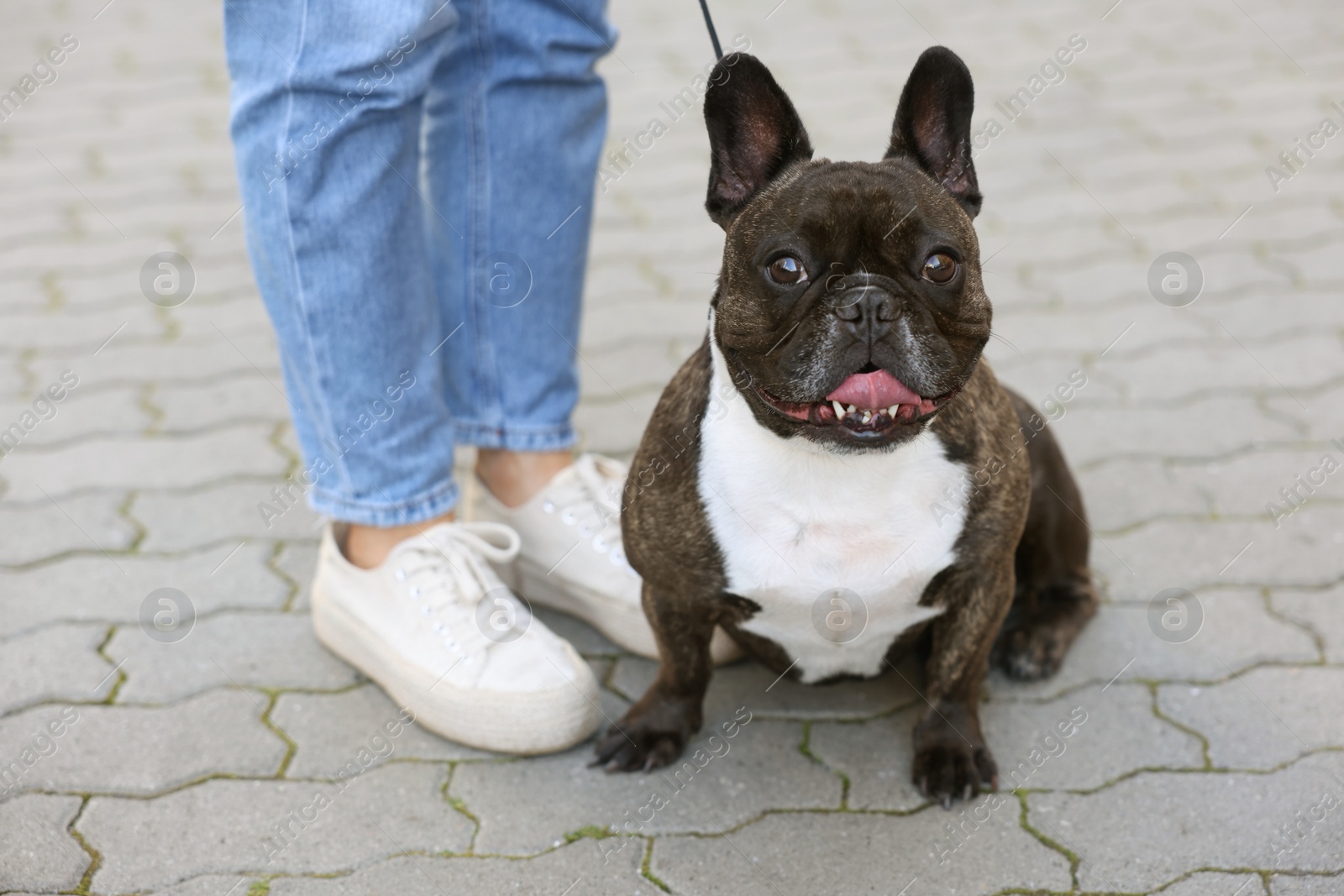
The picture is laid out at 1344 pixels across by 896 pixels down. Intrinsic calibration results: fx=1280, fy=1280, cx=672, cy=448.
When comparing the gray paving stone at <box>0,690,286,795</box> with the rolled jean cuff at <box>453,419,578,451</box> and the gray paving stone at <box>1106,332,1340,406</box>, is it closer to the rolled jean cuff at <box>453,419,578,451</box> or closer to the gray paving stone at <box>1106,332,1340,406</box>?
the rolled jean cuff at <box>453,419,578,451</box>

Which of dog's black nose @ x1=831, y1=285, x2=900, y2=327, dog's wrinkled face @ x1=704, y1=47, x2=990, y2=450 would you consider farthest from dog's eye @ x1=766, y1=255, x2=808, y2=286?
dog's black nose @ x1=831, y1=285, x2=900, y2=327

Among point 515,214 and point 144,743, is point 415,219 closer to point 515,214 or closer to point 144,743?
point 515,214

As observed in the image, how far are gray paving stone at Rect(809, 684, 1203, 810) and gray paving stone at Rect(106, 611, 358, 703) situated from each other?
3.95ft

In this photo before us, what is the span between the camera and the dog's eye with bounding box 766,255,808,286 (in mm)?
2193

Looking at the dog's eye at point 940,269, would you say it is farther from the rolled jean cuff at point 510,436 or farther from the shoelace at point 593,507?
the rolled jean cuff at point 510,436

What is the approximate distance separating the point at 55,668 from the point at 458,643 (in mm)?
1013

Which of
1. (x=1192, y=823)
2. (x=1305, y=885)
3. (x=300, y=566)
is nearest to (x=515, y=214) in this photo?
(x=300, y=566)

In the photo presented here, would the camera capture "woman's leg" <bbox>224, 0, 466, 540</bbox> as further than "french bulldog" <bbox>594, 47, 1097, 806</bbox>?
Yes

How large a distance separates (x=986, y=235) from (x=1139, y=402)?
48.7 inches

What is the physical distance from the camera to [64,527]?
360cm

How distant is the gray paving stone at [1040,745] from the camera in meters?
2.67

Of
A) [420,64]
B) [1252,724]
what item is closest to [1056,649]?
[1252,724]

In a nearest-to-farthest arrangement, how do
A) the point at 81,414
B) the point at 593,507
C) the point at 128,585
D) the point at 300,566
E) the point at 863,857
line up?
the point at 863,857 < the point at 593,507 < the point at 128,585 < the point at 300,566 < the point at 81,414

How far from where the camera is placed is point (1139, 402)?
413 centimetres
